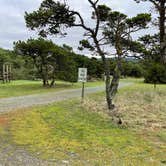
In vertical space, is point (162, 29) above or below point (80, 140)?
above

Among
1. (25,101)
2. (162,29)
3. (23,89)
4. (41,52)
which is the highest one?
(162,29)

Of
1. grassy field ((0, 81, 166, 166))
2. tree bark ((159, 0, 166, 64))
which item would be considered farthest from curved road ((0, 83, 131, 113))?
tree bark ((159, 0, 166, 64))

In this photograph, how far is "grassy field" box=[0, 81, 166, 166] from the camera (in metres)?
8.73

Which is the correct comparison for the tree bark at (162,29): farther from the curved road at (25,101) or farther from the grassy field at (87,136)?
the grassy field at (87,136)

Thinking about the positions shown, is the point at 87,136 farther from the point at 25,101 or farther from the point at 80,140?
the point at 25,101

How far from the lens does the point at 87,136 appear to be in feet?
36.8

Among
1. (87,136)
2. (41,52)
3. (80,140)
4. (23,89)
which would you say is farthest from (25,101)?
(41,52)

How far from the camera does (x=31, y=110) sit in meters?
16.9

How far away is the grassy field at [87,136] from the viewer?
8734 millimetres

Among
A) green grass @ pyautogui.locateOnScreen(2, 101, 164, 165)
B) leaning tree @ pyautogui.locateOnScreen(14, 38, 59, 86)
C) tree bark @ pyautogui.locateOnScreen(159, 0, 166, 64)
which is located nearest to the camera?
green grass @ pyautogui.locateOnScreen(2, 101, 164, 165)

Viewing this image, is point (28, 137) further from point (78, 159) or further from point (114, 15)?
point (114, 15)

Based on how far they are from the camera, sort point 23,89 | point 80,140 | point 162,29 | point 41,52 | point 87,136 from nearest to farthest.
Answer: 1. point 80,140
2. point 87,136
3. point 162,29
4. point 23,89
5. point 41,52

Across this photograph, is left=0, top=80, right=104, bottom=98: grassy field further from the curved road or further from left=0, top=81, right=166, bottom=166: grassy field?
left=0, top=81, right=166, bottom=166: grassy field

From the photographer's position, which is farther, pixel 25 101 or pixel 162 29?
pixel 162 29
